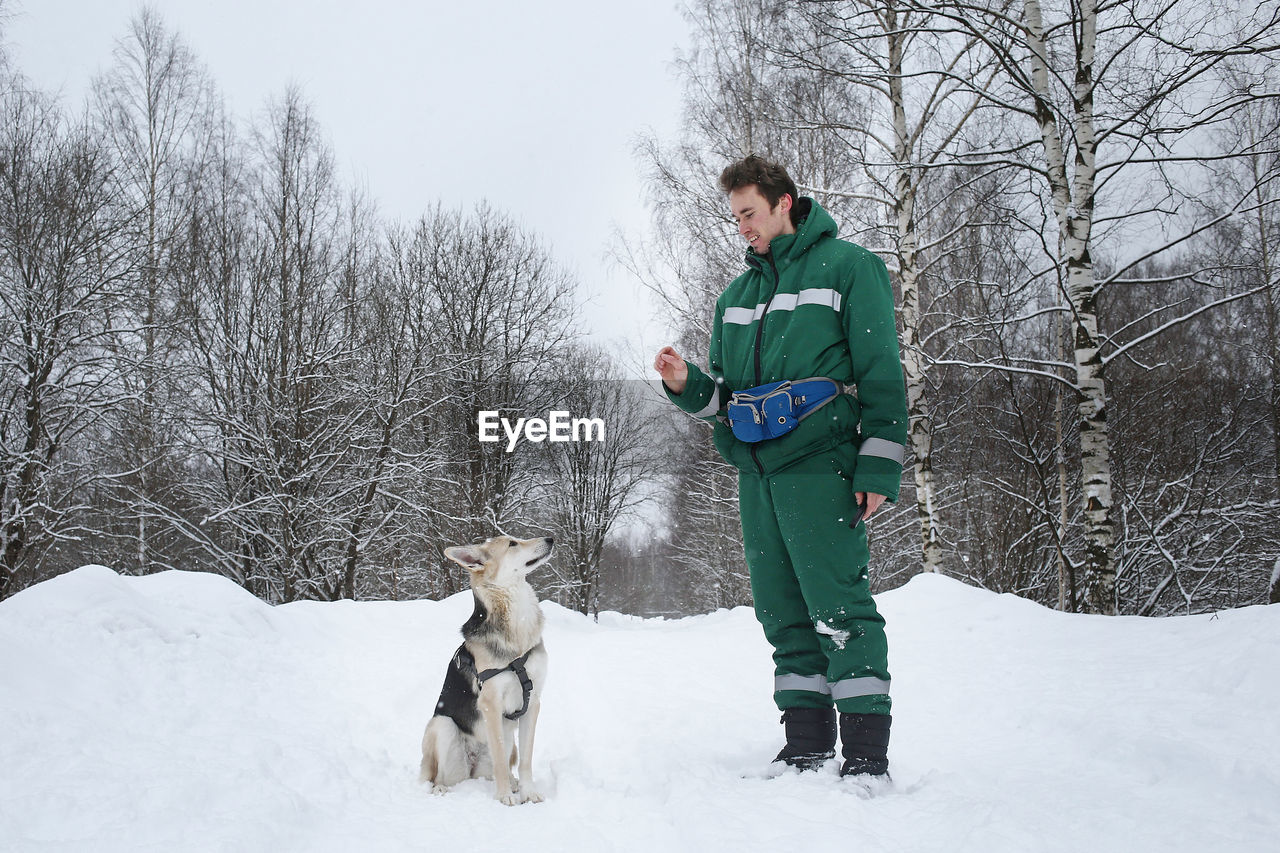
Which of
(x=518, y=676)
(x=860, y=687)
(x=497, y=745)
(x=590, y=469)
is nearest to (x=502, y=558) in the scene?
(x=518, y=676)

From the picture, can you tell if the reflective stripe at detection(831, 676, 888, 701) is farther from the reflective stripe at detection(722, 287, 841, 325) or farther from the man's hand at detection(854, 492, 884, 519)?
the reflective stripe at detection(722, 287, 841, 325)

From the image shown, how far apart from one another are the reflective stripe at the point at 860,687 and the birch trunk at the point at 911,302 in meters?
6.31

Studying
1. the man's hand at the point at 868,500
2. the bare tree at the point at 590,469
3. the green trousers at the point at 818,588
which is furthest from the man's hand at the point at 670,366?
the bare tree at the point at 590,469

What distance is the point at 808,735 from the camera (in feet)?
7.52

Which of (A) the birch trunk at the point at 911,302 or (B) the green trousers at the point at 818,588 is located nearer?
(B) the green trousers at the point at 818,588

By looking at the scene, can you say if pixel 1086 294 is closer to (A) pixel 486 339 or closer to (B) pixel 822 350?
(B) pixel 822 350

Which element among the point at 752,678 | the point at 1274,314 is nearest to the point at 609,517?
the point at 752,678

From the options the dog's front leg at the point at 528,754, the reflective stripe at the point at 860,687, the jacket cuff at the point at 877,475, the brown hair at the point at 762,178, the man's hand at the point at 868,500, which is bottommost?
the dog's front leg at the point at 528,754

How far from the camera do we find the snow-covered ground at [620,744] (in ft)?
5.52

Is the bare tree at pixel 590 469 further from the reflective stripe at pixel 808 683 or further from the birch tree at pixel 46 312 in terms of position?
the reflective stripe at pixel 808 683

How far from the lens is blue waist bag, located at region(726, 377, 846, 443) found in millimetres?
2262

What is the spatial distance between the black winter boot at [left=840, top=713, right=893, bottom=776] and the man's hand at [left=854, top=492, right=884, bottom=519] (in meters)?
0.62

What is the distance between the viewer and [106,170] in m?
10.6

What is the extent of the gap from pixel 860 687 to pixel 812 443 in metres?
0.77
